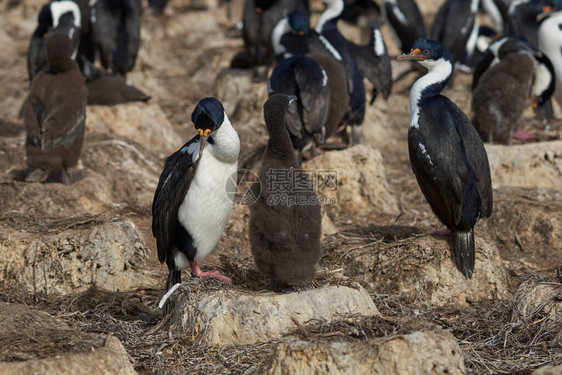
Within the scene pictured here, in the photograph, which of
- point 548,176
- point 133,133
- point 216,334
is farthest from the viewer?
point 133,133

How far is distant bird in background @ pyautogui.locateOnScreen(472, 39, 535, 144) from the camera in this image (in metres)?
9.80

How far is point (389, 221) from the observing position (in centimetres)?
894

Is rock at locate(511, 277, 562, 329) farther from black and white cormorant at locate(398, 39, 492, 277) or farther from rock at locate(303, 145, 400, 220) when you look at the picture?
rock at locate(303, 145, 400, 220)

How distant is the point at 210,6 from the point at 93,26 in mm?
6920

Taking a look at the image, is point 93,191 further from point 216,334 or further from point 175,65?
point 175,65

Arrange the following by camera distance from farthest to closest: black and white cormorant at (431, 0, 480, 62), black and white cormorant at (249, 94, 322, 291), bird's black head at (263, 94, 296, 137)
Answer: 1. black and white cormorant at (431, 0, 480, 62)
2. bird's black head at (263, 94, 296, 137)
3. black and white cormorant at (249, 94, 322, 291)

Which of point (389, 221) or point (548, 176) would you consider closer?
point (389, 221)

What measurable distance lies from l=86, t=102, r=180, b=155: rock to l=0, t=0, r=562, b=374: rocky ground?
0.08ft

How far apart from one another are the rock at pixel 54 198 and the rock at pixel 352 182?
7.16 feet

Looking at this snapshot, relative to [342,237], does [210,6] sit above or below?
below

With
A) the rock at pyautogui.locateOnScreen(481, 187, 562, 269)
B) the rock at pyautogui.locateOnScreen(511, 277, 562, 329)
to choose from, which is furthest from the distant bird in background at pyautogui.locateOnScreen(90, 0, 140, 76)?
the rock at pyautogui.locateOnScreen(511, 277, 562, 329)

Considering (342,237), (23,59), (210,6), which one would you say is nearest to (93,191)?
(342,237)

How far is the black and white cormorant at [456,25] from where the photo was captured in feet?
48.0

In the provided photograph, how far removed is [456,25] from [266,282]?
9.71 meters
